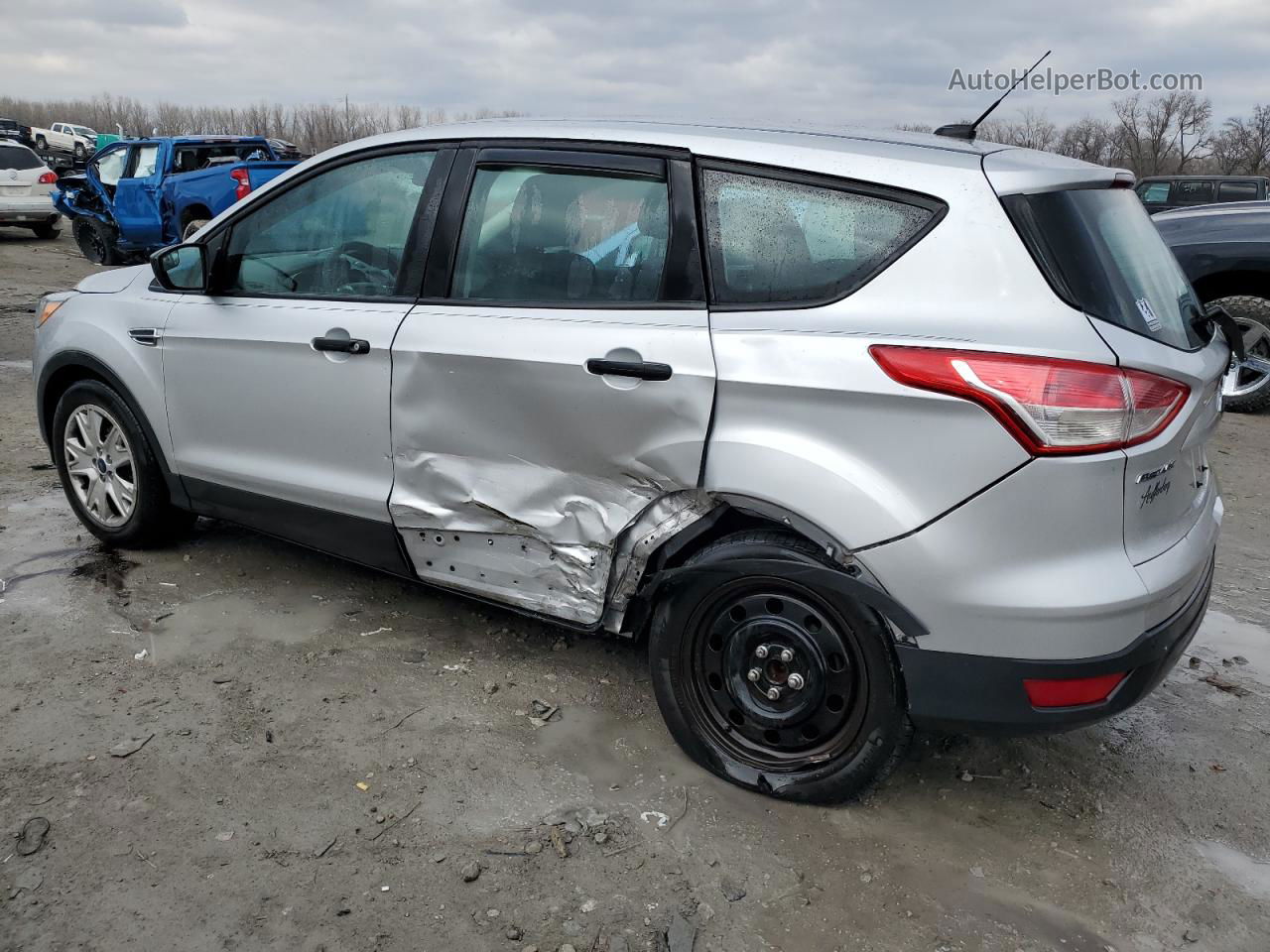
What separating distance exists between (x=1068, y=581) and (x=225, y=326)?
2.93 metres

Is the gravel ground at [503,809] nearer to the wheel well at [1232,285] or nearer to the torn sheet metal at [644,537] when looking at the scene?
the torn sheet metal at [644,537]

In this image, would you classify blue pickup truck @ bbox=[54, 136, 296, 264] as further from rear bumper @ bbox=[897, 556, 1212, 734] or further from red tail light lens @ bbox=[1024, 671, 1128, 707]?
red tail light lens @ bbox=[1024, 671, 1128, 707]

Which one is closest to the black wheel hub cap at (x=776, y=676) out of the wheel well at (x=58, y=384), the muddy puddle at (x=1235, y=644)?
the muddy puddle at (x=1235, y=644)

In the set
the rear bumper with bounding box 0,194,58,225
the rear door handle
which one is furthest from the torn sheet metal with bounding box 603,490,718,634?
the rear bumper with bounding box 0,194,58,225

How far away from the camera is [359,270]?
11.3 ft

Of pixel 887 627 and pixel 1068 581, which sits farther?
pixel 887 627

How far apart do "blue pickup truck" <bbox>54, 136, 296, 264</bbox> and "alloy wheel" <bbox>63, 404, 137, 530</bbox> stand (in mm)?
10252

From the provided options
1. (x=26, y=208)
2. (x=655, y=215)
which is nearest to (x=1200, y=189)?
(x=655, y=215)

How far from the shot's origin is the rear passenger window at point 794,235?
2518mm

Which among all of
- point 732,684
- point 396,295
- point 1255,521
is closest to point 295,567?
point 396,295

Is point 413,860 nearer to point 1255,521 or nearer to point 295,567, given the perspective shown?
point 295,567

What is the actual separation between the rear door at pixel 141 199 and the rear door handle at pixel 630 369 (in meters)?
13.2

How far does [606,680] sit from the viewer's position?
11.4ft

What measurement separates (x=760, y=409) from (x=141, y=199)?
45.8 ft
